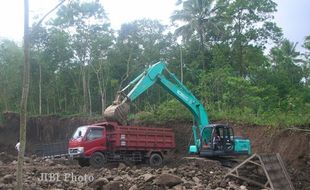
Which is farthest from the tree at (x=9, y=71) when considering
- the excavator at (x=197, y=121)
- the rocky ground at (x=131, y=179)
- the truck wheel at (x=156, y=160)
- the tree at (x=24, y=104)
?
the tree at (x=24, y=104)

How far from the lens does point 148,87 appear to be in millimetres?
21094

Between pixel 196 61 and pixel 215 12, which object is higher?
pixel 215 12

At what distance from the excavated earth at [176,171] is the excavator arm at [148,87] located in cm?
143

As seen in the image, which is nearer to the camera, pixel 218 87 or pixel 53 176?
pixel 53 176

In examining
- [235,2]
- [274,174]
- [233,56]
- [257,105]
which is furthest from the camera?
[233,56]

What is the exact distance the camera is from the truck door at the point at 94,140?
20047 mm

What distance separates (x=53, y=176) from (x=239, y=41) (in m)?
23.9

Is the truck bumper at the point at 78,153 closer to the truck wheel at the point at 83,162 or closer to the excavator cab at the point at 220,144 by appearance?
the truck wheel at the point at 83,162

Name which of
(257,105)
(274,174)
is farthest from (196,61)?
(274,174)

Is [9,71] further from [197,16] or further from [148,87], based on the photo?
[148,87]

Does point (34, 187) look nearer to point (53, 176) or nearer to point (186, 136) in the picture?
point (53, 176)

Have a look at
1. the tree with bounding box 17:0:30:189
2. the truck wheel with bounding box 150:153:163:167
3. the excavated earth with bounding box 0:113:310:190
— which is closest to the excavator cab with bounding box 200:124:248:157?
the excavated earth with bounding box 0:113:310:190

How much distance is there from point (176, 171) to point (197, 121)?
5624 mm

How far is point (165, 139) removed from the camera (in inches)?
872
